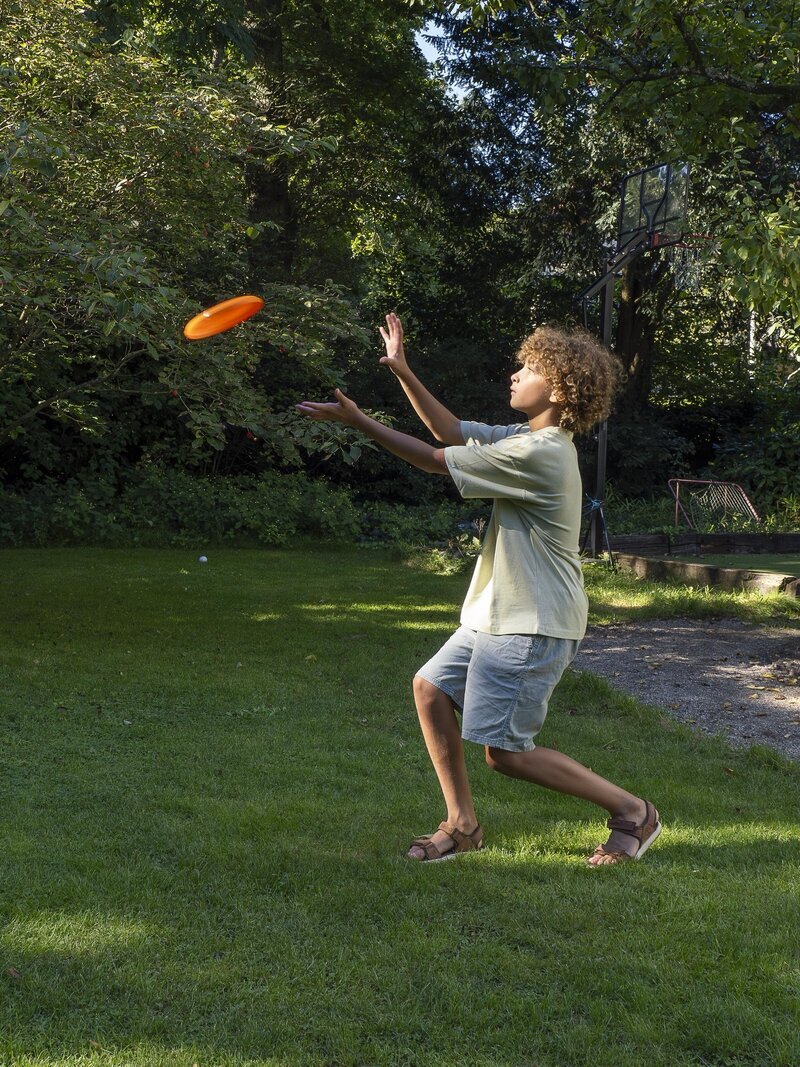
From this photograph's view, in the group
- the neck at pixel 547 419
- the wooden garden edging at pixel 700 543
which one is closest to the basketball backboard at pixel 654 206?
the wooden garden edging at pixel 700 543

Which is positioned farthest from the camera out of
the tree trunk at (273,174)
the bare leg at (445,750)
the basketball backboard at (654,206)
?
the tree trunk at (273,174)

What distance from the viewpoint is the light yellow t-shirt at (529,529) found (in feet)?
12.3

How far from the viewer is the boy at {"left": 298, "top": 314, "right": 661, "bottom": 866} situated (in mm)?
3777

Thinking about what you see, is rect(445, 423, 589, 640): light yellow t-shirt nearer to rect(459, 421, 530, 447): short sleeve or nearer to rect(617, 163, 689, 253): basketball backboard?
rect(459, 421, 530, 447): short sleeve

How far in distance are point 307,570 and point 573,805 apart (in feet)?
26.9

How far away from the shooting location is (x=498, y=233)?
20594 millimetres

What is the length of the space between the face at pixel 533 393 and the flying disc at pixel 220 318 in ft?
5.73

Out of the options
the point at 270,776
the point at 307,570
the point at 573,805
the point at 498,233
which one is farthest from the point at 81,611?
the point at 498,233

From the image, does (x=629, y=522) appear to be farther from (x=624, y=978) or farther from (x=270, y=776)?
(x=624, y=978)

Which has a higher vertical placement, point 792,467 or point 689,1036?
point 792,467

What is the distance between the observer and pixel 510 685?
381 cm

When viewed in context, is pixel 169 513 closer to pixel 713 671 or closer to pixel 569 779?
pixel 713 671

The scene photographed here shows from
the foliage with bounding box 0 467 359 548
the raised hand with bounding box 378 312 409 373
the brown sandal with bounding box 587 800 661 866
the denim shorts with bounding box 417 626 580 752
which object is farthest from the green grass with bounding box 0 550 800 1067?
the foliage with bounding box 0 467 359 548

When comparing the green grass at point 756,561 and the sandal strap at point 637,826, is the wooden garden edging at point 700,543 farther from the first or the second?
the sandal strap at point 637,826
